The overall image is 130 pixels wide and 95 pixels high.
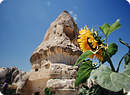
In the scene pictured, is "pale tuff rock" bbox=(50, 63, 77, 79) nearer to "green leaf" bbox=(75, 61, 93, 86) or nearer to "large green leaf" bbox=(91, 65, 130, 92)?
"green leaf" bbox=(75, 61, 93, 86)

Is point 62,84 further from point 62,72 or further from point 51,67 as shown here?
point 51,67

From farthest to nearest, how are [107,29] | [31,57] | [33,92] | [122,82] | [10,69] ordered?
[10,69] < [31,57] < [33,92] < [107,29] < [122,82]

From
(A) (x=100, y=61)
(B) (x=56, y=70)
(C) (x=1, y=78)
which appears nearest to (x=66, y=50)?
(B) (x=56, y=70)

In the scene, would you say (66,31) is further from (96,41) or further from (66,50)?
(96,41)

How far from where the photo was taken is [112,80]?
67 cm

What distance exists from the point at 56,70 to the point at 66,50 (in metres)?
0.83

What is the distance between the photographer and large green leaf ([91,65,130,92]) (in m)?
0.64

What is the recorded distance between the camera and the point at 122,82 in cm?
65

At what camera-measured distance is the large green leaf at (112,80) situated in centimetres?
64

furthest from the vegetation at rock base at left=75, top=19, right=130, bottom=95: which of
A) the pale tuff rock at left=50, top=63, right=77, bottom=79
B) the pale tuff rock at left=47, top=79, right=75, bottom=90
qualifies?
the pale tuff rock at left=50, top=63, right=77, bottom=79

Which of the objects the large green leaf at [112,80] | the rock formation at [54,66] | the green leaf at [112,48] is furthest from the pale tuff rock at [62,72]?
the large green leaf at [112,80]

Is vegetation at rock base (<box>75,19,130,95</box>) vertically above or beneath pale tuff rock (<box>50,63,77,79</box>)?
above

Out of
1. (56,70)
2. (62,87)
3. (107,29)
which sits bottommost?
(62,87)

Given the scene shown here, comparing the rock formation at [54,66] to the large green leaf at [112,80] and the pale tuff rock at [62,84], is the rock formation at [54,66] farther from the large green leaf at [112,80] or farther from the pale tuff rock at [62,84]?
the large green leaf at [112,80]
